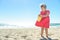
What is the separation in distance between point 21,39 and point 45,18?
93 cm

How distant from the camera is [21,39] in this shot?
4.73 meters

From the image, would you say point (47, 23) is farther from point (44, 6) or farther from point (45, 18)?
point (44, 6)

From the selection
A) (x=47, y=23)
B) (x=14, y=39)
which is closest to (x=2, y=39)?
(x=14, y=39)

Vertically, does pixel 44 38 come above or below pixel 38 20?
below

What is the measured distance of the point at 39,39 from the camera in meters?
4.64

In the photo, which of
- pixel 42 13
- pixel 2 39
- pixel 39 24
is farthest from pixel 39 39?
pixel 2 39

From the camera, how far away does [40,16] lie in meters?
4.76

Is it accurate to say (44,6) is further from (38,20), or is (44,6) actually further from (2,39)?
(2,39)

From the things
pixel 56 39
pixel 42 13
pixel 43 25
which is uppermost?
pixel 42 13

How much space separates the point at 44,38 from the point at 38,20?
0.57 m

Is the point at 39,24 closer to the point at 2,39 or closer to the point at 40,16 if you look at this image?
the point at 40,16

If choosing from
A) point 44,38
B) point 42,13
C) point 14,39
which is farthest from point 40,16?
point 14,39

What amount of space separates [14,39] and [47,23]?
1.07 m

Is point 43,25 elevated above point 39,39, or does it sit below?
above
